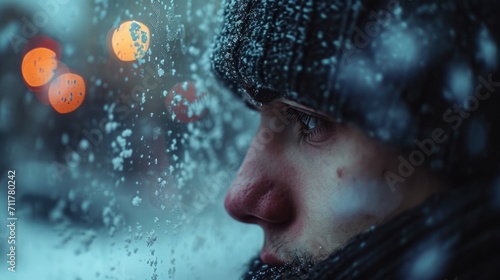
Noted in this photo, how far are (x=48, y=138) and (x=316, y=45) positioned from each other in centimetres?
86

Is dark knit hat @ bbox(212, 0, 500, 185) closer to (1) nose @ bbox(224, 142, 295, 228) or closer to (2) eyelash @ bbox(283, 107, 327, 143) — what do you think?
(2) eyelash @ bbox(283, 107, 327, 143)

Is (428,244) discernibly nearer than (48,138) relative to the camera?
Yes

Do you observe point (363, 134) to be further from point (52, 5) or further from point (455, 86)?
point (52, 5)

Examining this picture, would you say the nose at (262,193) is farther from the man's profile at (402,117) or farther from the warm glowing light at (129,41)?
the warm glowing light at (129,41)

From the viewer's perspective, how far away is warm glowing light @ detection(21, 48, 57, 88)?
131 cm

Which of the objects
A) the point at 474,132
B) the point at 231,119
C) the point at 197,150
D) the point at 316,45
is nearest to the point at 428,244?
the point at 474,132

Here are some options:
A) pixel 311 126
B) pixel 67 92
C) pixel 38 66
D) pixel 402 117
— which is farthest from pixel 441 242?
pixel 38 66

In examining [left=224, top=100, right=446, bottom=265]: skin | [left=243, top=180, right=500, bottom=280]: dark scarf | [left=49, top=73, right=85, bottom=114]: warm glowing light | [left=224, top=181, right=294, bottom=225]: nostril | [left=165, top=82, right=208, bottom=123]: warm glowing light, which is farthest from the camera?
[left=49, top=73, right=85, bottom=114]: warm glowing light

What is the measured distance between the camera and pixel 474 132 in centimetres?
73

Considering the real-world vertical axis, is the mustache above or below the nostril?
below

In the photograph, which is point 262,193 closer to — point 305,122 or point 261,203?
point 261,203

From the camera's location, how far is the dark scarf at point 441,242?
70 cm

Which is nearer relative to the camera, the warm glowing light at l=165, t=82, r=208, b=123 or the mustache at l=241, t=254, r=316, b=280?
the mustache at l=241, t=254, r=316, b=280

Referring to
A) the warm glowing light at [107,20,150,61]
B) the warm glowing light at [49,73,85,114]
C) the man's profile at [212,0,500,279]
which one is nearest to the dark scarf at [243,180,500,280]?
the man's profile at [212,0,500,279]
